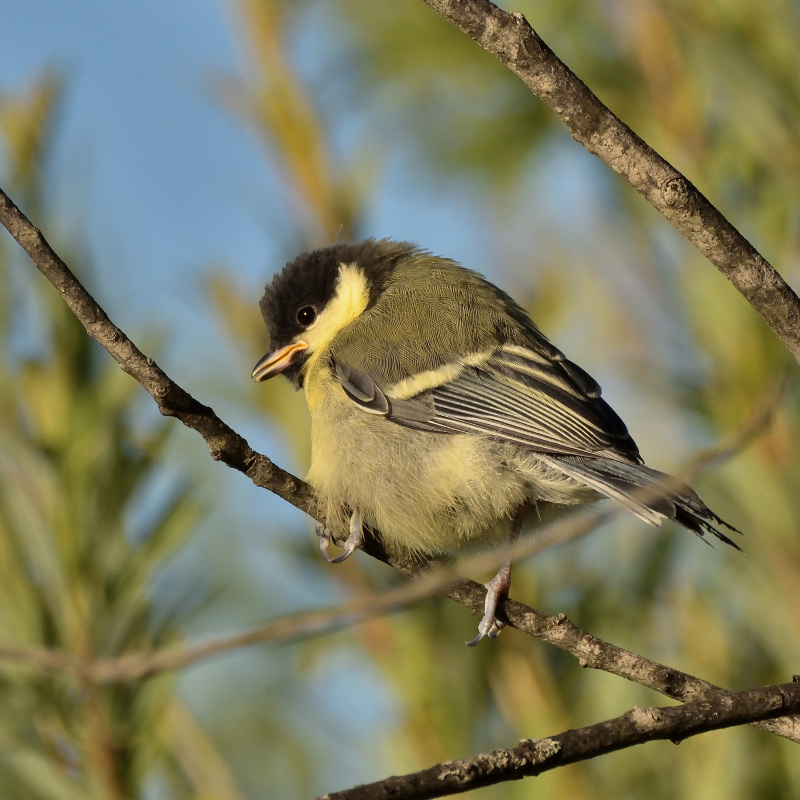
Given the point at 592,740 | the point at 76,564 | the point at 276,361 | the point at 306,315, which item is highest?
the point at 306,315

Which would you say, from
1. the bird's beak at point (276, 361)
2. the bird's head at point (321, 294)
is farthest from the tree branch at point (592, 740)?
the bird's head at point (321, 294)

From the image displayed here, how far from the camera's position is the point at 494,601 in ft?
4.92

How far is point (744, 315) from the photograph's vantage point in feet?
5.53

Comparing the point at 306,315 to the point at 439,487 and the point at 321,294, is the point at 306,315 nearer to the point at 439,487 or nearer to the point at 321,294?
the point at 321,294

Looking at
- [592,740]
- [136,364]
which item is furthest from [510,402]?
[592,740]

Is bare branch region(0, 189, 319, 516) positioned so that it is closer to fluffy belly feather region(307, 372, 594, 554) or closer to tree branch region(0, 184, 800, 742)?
tree branch region(0, 184, 800, 742)

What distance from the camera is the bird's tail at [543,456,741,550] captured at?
1502 millimetres

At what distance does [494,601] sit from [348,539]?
1.30ft

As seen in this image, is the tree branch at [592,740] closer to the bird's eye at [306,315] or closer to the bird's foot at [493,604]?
→ the bird's foot at [493,604]

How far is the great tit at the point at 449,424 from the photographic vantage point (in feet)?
6.26

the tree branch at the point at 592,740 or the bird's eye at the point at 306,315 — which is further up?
the bird's eye at the point at 306,315

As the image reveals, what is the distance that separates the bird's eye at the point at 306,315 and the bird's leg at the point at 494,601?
3.37 feet

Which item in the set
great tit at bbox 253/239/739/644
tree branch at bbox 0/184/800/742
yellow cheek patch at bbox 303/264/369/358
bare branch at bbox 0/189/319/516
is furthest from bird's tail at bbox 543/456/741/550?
yellow cheek patch at bbox 303/264/369/358

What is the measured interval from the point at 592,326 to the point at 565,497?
64 cm
